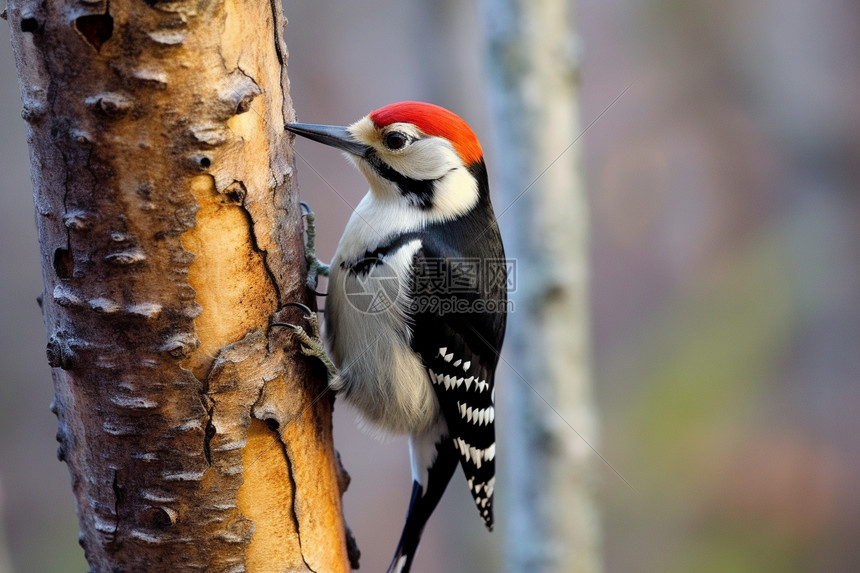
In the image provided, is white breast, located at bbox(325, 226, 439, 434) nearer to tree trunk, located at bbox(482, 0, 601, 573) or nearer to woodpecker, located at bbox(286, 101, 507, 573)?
woodpecker, located at bbox(286, 101, 507, 573)

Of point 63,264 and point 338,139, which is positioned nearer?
point 63,264

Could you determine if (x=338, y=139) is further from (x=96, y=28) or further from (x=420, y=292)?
(x=96, y=28)

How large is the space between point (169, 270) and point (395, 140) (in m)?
0.89

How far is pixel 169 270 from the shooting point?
1.26 meters

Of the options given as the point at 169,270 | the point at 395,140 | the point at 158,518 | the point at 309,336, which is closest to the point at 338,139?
the point at 395,140

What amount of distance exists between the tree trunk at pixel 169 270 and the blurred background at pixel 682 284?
2.86 metres

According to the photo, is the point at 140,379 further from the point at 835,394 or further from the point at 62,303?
the point at 835,394

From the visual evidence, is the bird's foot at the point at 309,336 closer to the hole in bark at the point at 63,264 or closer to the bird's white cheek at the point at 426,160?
the hole in bark at the point at 63,264

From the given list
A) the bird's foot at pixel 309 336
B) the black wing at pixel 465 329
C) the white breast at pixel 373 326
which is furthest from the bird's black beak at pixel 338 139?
the bird's foot at pixel 309 336

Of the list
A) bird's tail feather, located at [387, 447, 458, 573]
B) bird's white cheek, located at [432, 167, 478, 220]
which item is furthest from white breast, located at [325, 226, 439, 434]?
bird's tail feather, located at [387, 447, 458, 573]

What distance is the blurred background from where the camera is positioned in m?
4.75

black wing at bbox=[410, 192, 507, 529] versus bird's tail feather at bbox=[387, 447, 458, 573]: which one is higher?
black wing at bbox=[410, 192, 507, 529]

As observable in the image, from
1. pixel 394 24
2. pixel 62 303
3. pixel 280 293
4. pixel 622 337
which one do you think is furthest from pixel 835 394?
pixel 62 303

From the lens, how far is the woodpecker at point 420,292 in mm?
1877
